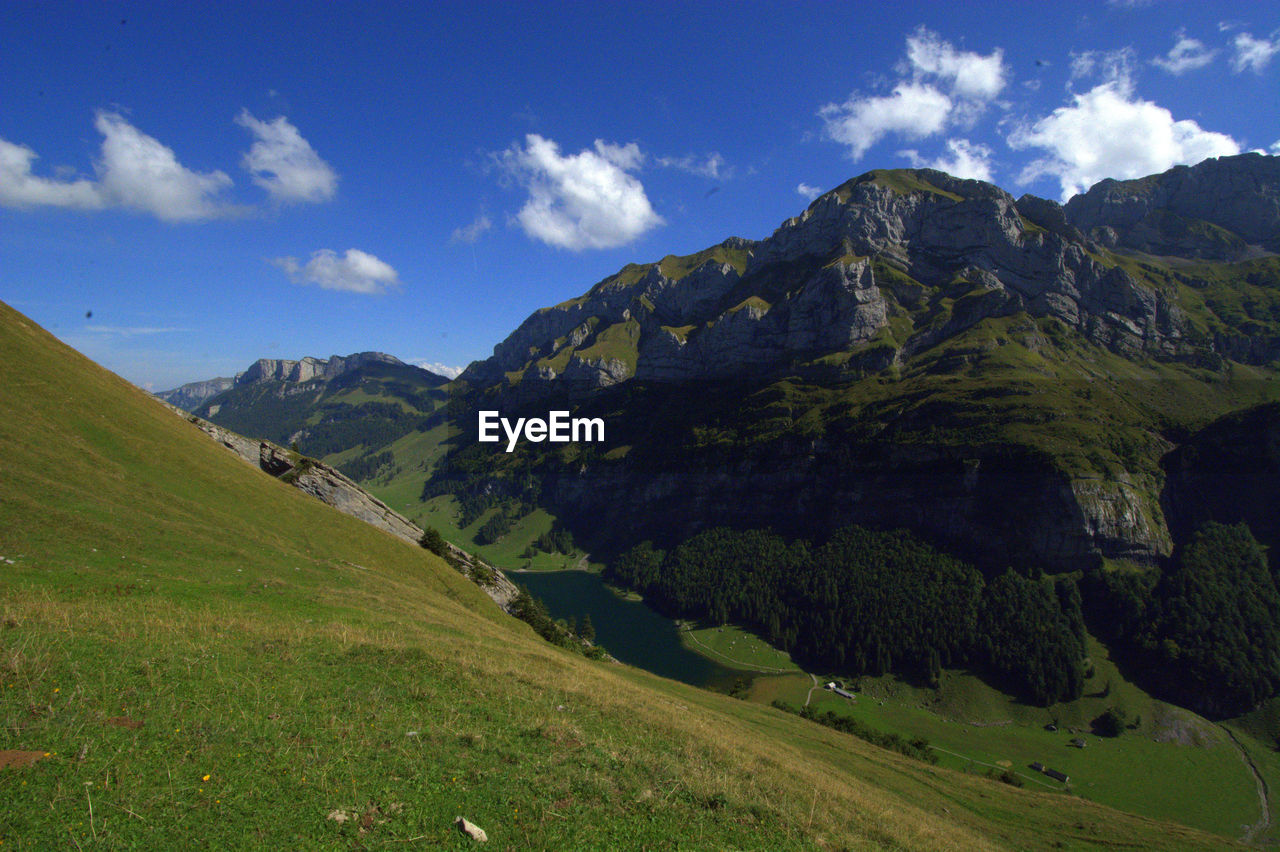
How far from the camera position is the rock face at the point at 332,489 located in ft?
233

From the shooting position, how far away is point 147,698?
41.6ft

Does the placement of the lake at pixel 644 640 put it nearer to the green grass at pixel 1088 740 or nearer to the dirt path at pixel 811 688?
the green grass at pixel 1088 740

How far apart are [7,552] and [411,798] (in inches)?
1163

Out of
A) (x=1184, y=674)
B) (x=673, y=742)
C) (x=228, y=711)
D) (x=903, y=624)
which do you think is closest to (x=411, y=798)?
(x=228, y=711)

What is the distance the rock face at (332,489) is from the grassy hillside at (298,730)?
119ft

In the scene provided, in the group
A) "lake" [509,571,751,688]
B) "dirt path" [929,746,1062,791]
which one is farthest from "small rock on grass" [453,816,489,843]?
"lake" [509,571,751,688]

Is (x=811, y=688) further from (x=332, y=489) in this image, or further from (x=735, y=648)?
(x=332, y=489)

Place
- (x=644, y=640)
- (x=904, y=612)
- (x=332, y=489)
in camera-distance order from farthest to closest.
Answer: (x=644, y=640), (x=904, y=612), (x=332, y=489)

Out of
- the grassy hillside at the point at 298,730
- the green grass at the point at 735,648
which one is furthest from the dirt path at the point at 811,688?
the grassy hillside at the point at 298,730

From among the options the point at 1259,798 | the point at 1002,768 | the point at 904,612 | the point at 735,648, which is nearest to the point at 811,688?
the point at 735,648

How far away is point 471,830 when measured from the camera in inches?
406

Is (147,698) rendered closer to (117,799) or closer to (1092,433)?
(117,799)

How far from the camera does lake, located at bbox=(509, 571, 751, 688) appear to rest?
13612 centimetres

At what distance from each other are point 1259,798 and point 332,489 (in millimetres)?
161954
